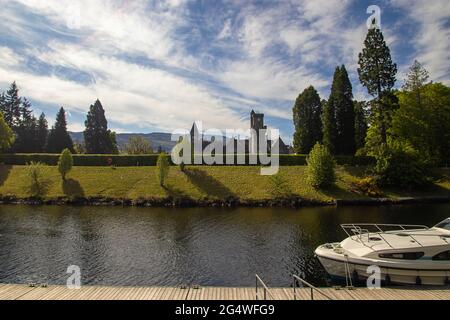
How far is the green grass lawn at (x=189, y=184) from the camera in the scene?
5788 centimetres

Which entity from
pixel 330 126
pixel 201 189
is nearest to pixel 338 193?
pixel 330 126

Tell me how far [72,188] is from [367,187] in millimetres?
51500

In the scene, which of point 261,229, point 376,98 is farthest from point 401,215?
point 376,98

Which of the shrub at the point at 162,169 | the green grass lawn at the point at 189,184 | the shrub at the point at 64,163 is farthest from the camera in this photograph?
the shrub at the point at 64,163

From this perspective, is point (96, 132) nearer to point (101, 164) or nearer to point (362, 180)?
point (101, 164)

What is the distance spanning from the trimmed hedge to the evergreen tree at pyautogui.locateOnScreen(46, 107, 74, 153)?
2164 cm

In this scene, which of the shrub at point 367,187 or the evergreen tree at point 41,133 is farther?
the evergreen tree at point 41,133

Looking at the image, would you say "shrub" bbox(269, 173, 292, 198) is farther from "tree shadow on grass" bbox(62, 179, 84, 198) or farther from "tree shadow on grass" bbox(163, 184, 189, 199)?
"tree shadow on grass" bbox(62, 179, 84, 198)

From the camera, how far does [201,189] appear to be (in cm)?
5975

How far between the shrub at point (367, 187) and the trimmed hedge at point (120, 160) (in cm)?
1008

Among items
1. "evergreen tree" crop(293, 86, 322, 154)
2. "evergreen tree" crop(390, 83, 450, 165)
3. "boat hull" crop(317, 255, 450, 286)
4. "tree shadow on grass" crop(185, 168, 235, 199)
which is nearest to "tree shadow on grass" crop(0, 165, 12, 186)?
"tree shadow on grass" crop(185, 168, 235, 199)

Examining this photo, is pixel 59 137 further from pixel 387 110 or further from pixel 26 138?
pixel 387 110

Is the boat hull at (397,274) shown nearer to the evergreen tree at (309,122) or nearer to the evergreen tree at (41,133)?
the evergreen tree at (309,122)

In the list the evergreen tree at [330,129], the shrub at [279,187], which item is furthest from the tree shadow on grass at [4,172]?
the evergreen tree at [330,129]
